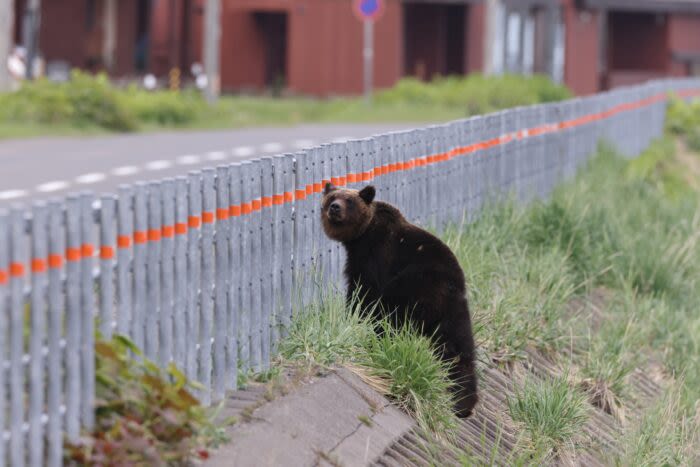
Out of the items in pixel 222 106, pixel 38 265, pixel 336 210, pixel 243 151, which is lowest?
pixel 222 106

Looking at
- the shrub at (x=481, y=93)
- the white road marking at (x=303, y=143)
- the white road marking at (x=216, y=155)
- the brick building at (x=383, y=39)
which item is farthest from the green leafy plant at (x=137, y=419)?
the brick building at (x=383, y=39)

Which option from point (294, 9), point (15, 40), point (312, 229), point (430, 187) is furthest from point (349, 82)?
point (312, 229)

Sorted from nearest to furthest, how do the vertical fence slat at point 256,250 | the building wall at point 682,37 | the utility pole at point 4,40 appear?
1. the vertical fence slat at point 256,250
2. the utility pole at point 4,40
3. the building wall at point 682,37

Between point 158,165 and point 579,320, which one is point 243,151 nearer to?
point 158,165

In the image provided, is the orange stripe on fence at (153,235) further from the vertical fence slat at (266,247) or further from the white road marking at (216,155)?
the white road marking at (216,155)

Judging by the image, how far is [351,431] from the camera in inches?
298

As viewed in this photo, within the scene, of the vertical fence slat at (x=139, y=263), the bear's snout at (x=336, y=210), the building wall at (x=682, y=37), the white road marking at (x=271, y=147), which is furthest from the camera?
the building wall at (x=682, y=37)

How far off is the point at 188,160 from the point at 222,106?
38.9 ft

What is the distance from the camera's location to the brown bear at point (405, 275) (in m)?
8.35

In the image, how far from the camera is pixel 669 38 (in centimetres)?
5025

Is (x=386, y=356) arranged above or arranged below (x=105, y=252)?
below

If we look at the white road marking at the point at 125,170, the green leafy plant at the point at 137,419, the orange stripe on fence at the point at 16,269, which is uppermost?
the orange stripe on fence at the point at 16,269

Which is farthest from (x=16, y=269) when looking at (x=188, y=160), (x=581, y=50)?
(x=581, y=50)

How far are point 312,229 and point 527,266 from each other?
293 centimetres
